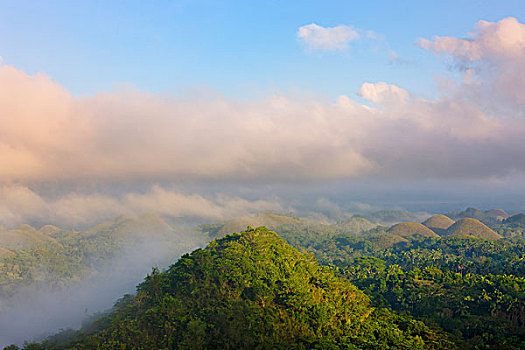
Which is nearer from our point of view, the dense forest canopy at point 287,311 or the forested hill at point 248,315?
the forested hill at point 248,315

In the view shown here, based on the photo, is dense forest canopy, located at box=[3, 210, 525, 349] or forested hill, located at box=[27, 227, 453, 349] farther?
dense forest canopy, located at box=[3, 210, 525, 349]

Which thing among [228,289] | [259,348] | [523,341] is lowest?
[523,341]

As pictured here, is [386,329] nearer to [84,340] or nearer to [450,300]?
[450,300]

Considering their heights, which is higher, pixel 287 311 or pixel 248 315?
pixel 248 315

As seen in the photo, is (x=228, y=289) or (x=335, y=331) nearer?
(x=335, y=331)

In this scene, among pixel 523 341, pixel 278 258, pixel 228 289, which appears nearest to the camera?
pixel 523 341

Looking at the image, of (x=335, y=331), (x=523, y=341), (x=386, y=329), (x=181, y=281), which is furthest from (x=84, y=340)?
(x=523, y=341)

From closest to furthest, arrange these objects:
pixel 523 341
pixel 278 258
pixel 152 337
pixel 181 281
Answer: pixel 523 341
pixel 152 337
pixel 181 281
pixel 278 258

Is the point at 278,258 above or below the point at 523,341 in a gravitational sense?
above
